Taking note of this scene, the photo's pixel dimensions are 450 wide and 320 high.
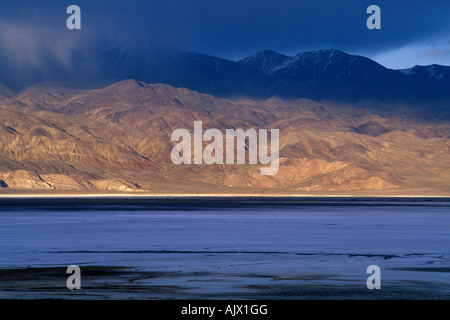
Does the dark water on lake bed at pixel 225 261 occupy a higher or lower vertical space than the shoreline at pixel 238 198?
lower

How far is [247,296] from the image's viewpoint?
23.6 meters

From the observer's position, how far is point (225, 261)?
34094 mm

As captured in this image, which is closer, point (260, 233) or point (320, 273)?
point (320, 273)

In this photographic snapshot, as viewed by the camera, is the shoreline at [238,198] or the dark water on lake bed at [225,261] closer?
the dark water on lake bed at [225,261]

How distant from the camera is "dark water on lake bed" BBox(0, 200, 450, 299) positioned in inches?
969

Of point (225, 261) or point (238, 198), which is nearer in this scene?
point (225, 261)

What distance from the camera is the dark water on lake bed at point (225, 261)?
24.6 m

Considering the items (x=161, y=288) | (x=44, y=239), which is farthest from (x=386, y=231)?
(x=161, y=288)

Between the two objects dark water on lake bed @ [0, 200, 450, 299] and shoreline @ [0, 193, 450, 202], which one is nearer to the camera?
dark water on lake bed @ [0, 200, 450, 299]

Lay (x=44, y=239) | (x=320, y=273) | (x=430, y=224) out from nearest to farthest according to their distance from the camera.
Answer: (x=320, y=273) → (x=44, y=239) → (x=430, y=224)

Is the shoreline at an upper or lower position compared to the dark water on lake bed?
upper
